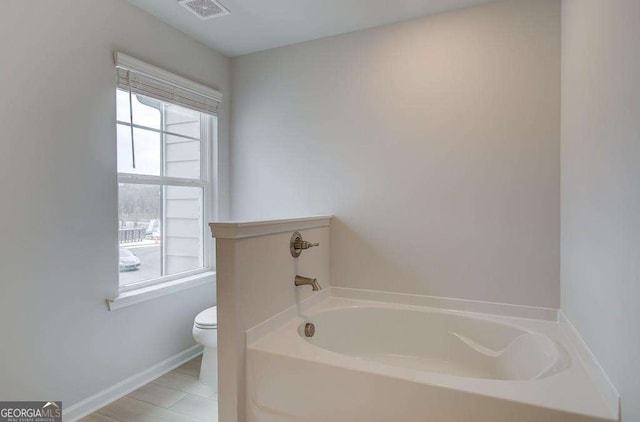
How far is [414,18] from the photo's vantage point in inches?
87.1

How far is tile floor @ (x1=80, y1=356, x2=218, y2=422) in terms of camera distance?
70.9 inches

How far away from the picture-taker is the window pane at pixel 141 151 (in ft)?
6.93

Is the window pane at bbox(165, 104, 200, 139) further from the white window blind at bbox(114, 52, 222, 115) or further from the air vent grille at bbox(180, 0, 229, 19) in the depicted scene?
the air vent grille at bbox(180, 0, 229, 19)

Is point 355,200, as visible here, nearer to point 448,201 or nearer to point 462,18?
point 448,201

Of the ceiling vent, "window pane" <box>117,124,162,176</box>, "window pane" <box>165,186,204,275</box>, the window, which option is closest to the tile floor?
the window

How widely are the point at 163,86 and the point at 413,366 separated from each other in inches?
98.9

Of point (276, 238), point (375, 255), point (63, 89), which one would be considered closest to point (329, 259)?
point (375, 255)

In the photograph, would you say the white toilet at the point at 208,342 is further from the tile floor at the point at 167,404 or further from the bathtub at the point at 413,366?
the bathtub at the point at 413,366

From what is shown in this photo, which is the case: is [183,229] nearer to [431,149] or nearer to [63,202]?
[63,202]

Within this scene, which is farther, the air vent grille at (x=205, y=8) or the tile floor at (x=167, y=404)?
the air vent grille at (x=205, y=8)

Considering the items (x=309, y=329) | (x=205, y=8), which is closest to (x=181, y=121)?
(x=205, y=8)

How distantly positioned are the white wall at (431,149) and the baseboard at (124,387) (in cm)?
127

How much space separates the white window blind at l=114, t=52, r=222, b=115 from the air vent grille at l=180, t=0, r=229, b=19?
446 millimetres

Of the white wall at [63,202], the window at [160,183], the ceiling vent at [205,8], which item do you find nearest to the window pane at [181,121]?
the window at [160,183]
